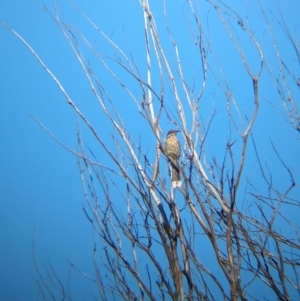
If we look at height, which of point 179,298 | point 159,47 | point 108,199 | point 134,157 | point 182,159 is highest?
point 159,47

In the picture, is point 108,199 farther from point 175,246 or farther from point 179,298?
point 179,298

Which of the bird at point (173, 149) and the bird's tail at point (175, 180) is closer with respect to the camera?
the bird's tail at point (175, 180)

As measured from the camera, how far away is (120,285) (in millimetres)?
3076

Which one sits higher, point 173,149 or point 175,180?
point 173,149

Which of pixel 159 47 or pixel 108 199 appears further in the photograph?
pixel 108 199

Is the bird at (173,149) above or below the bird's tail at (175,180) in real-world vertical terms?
above

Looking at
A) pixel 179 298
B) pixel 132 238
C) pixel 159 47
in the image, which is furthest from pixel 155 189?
pixel 159 47

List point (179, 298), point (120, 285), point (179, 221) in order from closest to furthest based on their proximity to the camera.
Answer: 1. point (179, 298)
2. point (179, 221)
3. point (120, 285)

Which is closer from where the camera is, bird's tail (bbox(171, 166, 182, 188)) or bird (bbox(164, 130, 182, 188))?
bird's tail (bbox(171, 166, 182, 188))

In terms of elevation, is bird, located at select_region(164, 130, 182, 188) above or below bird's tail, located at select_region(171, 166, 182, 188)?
above

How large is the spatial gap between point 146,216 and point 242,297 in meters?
0.81

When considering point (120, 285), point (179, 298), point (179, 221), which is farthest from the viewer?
point (120, 285)

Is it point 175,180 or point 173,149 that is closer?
point 175,180

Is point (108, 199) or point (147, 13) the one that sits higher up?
point (147, 13)
